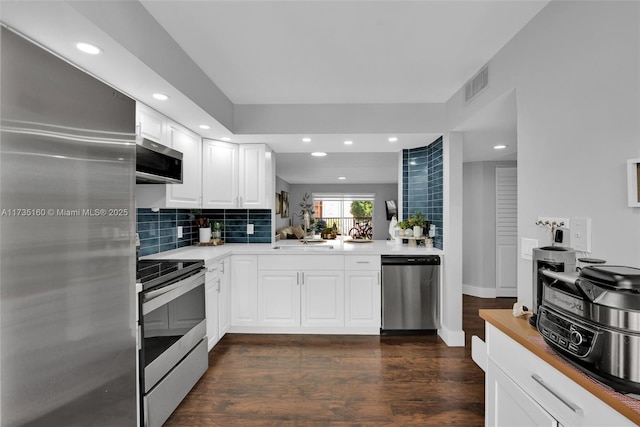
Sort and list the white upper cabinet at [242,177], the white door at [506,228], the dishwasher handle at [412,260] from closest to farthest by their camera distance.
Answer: the dishwasher handle at [412,260]
the white upper cabinet at [242,177]
the white door at [506,228]

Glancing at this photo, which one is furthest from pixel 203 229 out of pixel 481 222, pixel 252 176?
pixel 481 222

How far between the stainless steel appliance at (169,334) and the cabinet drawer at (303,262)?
0.91 m

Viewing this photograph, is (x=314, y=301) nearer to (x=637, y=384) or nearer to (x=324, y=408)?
(x=324, y=408)

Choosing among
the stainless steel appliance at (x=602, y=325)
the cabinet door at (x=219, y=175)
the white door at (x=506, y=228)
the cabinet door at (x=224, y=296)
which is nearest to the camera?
the stainless steel appliance at (x=602, y=325)

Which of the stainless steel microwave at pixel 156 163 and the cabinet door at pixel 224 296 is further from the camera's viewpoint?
the cabinet door at pixel 224 296

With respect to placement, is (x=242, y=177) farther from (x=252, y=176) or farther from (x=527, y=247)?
(x=527, y=247)

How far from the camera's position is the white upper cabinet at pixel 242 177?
137 inches

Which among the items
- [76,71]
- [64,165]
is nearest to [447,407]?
[64,165]

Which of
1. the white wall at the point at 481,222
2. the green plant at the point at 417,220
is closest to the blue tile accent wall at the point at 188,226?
the green plant at the point at 417,220

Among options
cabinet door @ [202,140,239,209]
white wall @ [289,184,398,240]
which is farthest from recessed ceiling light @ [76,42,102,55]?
white wall @ [289,184,398,240]

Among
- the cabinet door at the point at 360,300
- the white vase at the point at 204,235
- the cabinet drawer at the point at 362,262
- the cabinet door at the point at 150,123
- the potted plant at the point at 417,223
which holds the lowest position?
the cabinet door at the point at 360,300

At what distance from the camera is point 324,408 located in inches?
80.5

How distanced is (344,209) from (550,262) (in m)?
9.07

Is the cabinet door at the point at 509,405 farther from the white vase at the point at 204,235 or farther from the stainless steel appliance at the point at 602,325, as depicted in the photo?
the white vase at the point at 204,235
